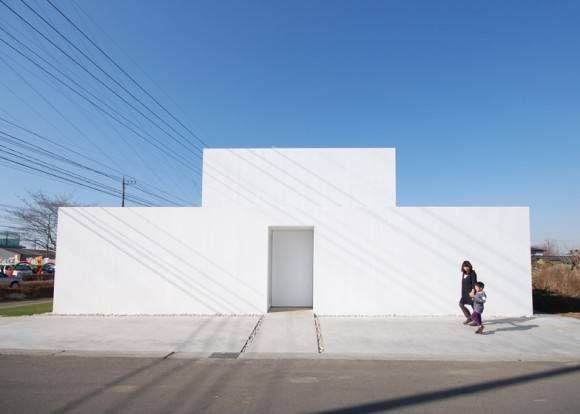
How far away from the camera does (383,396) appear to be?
4898mm

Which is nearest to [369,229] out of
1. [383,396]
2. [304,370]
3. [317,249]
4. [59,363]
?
[317,249]

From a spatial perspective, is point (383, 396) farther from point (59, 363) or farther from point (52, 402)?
point (59, 363)

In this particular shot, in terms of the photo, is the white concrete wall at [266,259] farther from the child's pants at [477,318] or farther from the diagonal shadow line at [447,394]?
the diagonal shadow line at [447,394]

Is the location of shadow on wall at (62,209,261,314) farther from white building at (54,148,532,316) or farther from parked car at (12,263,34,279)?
parked car at (12,263,34,279)

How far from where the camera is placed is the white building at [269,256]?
11016 millimetres

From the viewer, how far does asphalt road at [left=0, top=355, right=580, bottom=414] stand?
455cm

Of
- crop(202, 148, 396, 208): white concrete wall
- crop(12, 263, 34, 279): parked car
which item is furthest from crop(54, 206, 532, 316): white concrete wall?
crop(12, 263, 34, 279): parked car

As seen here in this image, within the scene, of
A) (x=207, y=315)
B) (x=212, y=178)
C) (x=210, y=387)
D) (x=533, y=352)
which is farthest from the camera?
(x=212, y=178)

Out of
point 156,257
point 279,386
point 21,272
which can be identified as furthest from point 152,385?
point 21,272

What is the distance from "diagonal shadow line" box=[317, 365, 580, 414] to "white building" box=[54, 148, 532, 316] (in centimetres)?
506

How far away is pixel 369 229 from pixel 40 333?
8.59 metres

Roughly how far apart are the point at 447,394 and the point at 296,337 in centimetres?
388

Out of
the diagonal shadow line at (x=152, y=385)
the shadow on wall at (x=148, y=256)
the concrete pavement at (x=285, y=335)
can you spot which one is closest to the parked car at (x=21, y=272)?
the shadow on wall at (x=148, y=256)

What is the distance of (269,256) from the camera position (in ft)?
38.7
